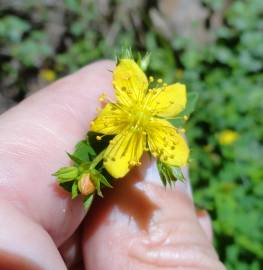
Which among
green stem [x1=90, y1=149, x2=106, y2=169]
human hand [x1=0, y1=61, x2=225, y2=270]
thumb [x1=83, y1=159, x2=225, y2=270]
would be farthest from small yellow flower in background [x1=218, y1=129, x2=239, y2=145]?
green stem [x1=90, y1=149, x2=106, y2=169]

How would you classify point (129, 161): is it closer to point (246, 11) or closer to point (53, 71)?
point (53, 71)

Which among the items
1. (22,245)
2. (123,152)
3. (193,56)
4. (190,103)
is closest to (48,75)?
(193,56)

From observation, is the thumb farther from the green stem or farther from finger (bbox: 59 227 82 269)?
the green stem

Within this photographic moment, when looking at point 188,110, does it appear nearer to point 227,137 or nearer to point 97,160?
point 97,160

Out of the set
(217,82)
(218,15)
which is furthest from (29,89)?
(218,15)

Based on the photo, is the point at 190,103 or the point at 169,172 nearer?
the point at 169,172
